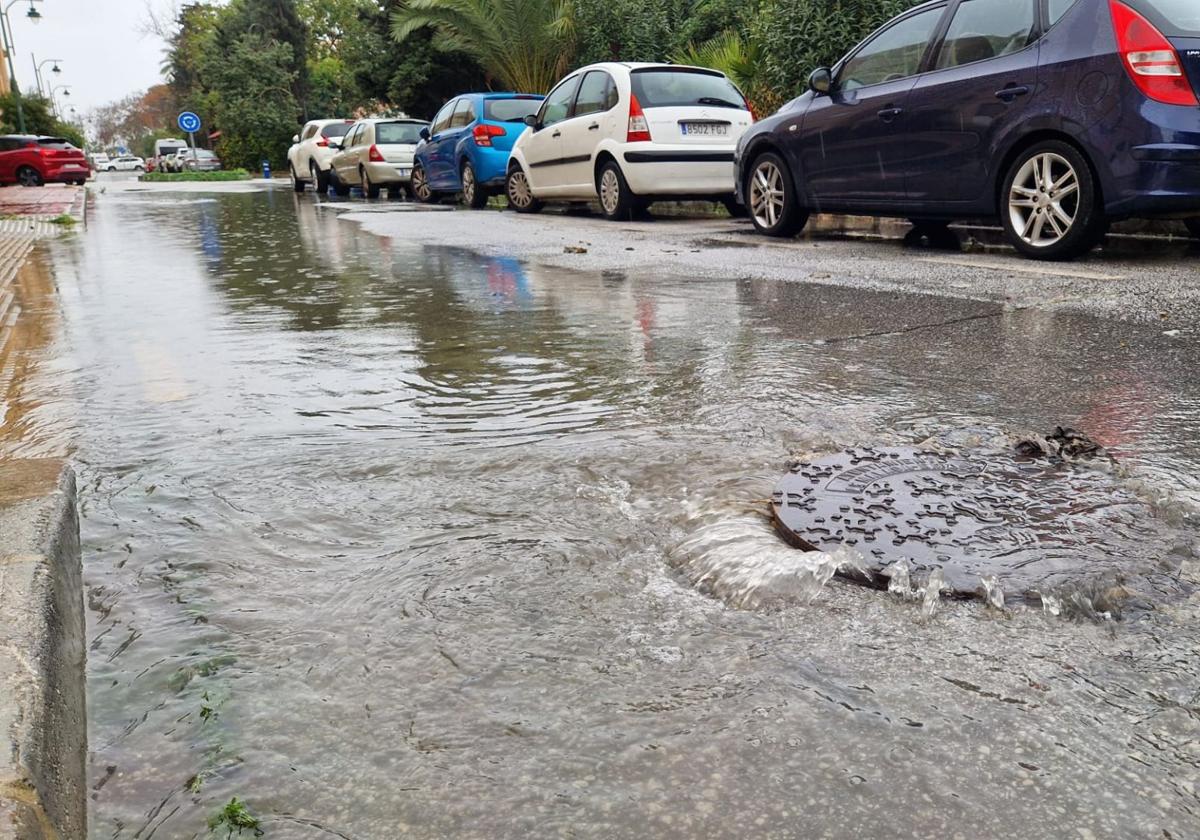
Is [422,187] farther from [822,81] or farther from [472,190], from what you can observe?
[822,81]

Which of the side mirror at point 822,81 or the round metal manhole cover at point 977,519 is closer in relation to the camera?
the round metal manhole cover at point 977,519

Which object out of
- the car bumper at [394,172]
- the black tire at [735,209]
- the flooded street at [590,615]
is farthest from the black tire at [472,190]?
the flooded street at [590,615]

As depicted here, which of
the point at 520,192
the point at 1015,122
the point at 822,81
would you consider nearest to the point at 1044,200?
the point at 1015,122

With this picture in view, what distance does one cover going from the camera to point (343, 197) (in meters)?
24.3

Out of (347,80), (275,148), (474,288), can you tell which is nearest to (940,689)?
(474,288)

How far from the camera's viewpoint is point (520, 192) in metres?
15.2

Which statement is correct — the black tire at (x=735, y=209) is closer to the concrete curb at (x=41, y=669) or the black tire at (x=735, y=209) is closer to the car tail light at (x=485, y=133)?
the car tail light at (x=485, y=133)

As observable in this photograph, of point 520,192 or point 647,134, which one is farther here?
point 520,192

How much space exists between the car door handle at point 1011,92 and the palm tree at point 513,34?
58.8ft

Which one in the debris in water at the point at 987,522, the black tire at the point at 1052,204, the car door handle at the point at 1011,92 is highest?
the car door handle at the point at 1011,92

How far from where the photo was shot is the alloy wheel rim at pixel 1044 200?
22.5 ft

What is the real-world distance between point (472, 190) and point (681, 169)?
20.0 feet

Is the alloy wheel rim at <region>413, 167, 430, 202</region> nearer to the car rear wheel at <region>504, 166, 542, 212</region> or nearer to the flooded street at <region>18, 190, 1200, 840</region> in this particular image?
the car rear wheel at <region>504, 166, 542, 212</region>

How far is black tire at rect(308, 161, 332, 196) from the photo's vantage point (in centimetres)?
2619
